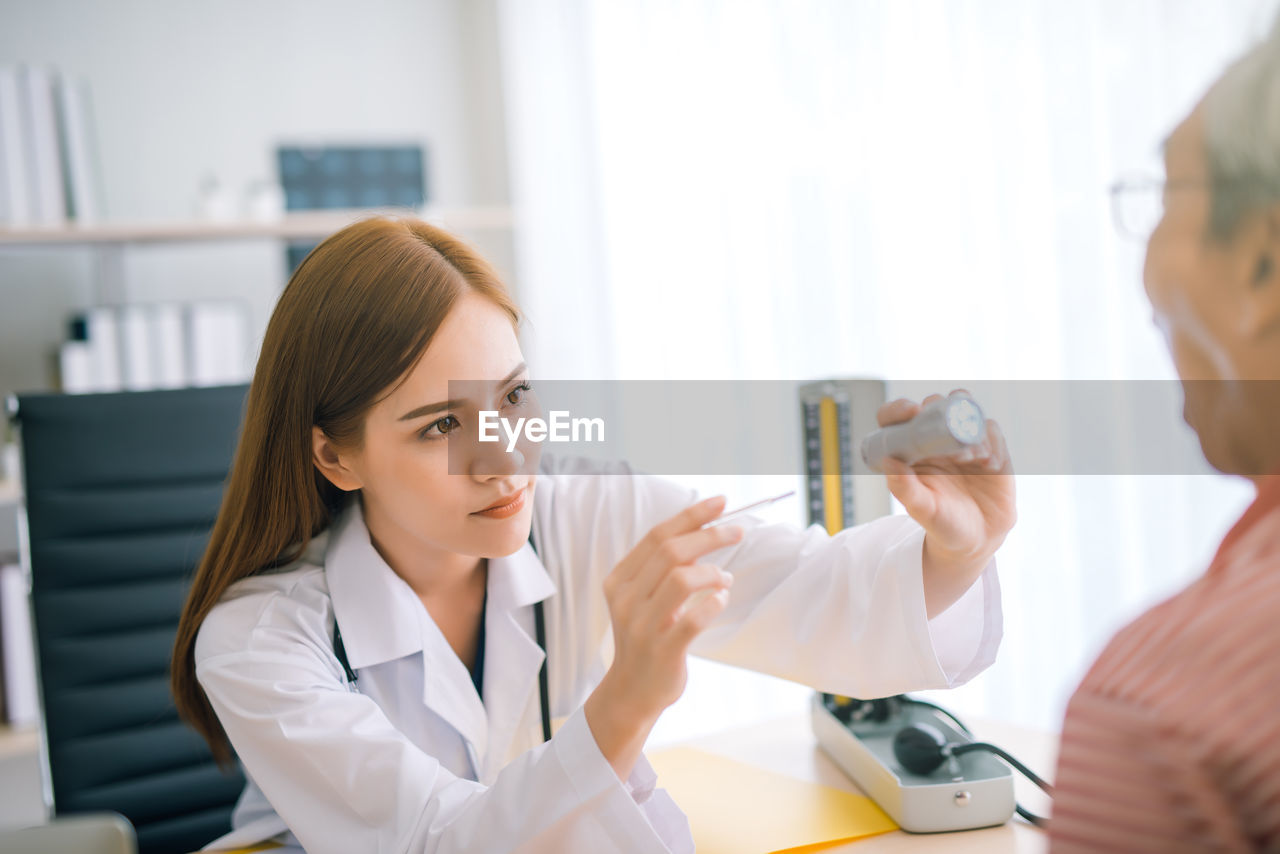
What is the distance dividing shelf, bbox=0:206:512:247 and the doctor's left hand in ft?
5.25

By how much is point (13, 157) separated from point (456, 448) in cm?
184

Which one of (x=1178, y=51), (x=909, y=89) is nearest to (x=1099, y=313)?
(x=1178, y=51)

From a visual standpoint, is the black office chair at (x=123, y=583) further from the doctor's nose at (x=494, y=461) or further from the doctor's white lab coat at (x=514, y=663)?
the doctor's nose at (x=494, y=461)

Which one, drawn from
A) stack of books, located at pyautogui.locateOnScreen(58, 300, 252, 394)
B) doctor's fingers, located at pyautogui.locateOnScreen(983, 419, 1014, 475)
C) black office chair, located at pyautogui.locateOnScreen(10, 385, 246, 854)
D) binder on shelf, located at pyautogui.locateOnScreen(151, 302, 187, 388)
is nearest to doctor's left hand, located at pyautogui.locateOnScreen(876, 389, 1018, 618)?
doctor's fingers, located at pyautogui.locateOnScreen(983, 419, 1014, 475)

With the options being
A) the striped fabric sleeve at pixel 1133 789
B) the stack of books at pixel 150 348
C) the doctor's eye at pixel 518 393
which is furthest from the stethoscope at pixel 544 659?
the stack of books at pixel 150 348

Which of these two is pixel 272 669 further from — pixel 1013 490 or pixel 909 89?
pixel 909 89

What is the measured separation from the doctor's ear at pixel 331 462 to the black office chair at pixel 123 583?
0.46 m

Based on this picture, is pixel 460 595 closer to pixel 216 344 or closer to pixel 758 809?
pixel 758 809

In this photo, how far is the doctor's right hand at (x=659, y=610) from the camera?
742 millimetres

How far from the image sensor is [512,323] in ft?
3.80

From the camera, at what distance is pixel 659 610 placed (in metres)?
0.75

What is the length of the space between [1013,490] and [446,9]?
2797 mm

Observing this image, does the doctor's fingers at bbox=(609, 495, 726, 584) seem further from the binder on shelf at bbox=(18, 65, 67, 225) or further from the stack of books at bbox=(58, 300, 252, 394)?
the binder on shelf at bbox=(18, 65, 67, 225)

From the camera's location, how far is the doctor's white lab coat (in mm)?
831
